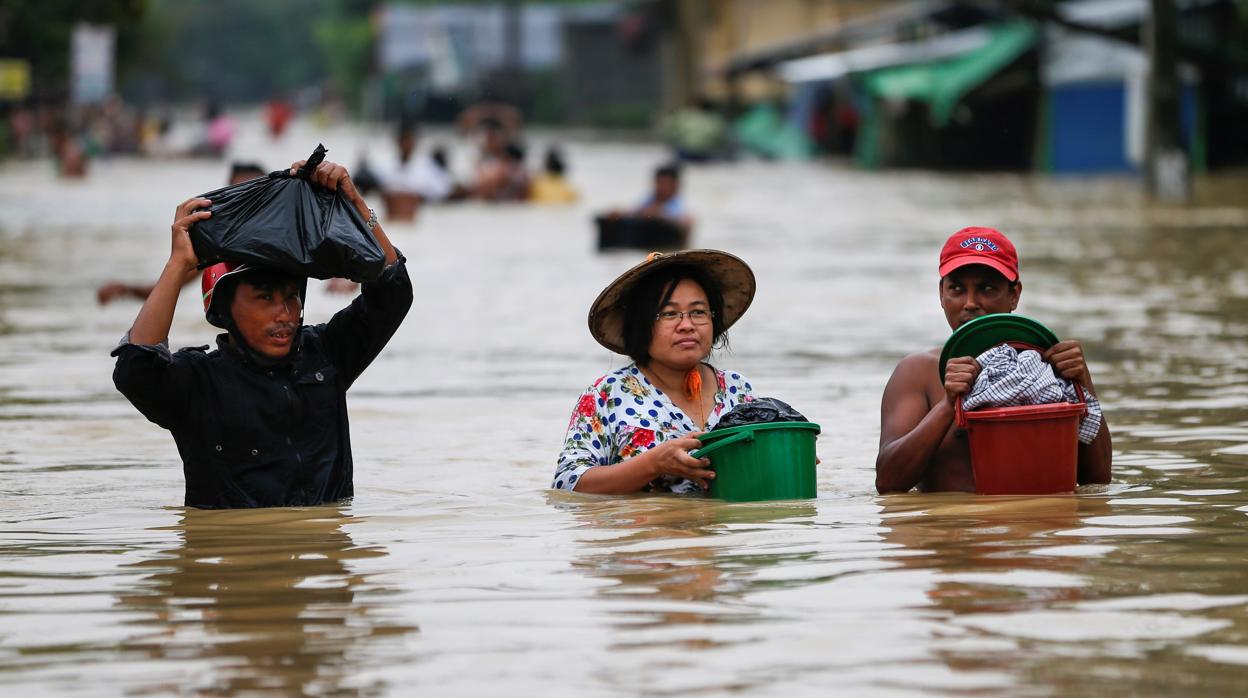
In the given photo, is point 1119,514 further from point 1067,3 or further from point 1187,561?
point 1067,3

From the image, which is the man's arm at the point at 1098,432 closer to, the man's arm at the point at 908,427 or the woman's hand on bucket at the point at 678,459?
the man's arm at the point at 908,427

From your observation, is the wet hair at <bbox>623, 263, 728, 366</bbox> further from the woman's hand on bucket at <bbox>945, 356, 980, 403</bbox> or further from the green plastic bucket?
the woman's hand on bucket at <bbox>945, 356, 980, 403</bbox>

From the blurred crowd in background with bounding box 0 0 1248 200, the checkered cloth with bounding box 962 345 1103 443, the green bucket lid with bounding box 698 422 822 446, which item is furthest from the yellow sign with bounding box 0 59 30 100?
the checkered cloth with bounding box 962 345 1103 443

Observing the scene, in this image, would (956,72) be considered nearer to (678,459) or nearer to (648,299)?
(648,299)

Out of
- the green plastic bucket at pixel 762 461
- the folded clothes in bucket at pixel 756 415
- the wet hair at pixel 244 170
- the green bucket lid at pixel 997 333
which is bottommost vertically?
the green plastic bucket at pixel 762 461

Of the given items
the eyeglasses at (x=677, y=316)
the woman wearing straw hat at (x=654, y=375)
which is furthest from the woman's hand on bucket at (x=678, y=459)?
the eyeglasses at (x=677, y=316)

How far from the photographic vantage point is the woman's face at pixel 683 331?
6.57 meters

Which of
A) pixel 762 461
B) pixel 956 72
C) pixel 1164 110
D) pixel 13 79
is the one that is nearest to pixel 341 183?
pixel 762 461

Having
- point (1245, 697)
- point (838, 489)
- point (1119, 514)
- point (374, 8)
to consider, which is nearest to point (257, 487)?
point (838, 489)

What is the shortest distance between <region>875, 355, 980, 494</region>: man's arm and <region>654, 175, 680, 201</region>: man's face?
1446cm

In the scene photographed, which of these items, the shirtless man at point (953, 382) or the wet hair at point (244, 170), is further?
the wet hair at point (244, 170)

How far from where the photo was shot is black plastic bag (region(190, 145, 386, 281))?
6238mm

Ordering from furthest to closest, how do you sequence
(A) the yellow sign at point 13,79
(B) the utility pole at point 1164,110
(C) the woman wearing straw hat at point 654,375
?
1. (A) the yellow sign at point 13,79
2. (B) the utility pole at point 1164,110
3. (C) the woman wearing straw hat at point 654,375

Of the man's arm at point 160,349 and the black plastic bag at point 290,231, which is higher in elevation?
Answer: the black plastic bag at point 290,231
